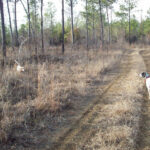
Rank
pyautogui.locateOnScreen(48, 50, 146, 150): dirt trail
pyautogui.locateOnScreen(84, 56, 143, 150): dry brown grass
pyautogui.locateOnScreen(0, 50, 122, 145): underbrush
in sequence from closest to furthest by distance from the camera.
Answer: pyautogui.locateOnScreen(84, 56, 143, 150): dry brown grass, pyautogui.locateOnScreen(48, 50, 146, 150): dirt trail, pyautogui.locateOnScreen(0, 50, 122, 145): underbrush

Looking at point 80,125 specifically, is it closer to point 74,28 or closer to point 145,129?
point 145,129

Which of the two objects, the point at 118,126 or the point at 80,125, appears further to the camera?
the point at 80,125

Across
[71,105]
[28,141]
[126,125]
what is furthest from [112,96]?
[28,141]

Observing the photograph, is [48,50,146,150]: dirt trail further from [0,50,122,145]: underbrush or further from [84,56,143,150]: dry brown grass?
[0,50,122,145]: underbrush

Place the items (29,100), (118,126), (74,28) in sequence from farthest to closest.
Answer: (74,28)
(29,100)
(118,126)

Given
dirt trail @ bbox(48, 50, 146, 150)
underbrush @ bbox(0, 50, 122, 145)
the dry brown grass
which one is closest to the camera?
the dry brown grass

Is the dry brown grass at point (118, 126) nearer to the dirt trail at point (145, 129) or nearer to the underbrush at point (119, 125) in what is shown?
the underbrush at point (119, 125)

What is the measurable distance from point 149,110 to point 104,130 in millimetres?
1811

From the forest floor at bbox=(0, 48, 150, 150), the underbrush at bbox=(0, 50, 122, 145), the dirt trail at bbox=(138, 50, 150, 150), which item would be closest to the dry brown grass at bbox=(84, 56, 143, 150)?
the forest floor at bbox=(0, 48, 150, 150)

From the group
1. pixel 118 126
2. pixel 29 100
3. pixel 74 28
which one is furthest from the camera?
pixel 74 28

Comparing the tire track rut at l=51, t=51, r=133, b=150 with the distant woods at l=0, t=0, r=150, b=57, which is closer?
the tire track rut at l=51, t=51, r=133, b=150

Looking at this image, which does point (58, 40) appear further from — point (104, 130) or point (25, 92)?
point (104, 130)

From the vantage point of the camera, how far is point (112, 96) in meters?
5.63

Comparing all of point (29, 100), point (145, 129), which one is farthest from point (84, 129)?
point (29, 100)
